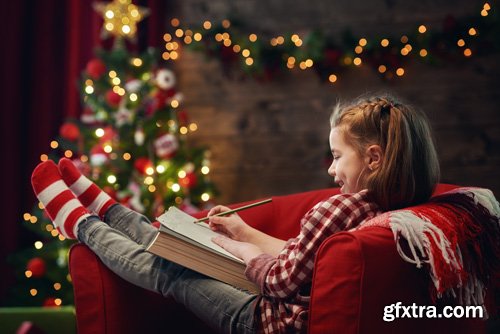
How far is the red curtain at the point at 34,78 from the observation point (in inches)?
132

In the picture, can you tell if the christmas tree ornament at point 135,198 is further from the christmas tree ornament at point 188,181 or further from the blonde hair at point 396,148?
the blonde hair at point 396,148

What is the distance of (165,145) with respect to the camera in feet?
10.2

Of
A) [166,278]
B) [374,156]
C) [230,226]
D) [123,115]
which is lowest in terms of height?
[166,278]

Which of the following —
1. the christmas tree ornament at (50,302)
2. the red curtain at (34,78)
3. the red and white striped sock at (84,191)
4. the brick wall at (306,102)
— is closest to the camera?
the red and white striped sock at (84,191)

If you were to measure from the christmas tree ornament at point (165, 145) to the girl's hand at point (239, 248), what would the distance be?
1.48 m

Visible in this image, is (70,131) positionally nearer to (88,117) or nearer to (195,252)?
(88,117)

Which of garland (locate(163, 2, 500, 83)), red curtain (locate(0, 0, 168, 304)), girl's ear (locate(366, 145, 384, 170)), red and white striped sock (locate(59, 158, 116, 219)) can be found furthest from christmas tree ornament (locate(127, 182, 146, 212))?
girl's ear (locate(366, 145, 384, 170))

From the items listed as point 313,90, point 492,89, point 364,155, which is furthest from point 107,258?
point 492,89

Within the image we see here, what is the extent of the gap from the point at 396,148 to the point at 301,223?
28 centimetres

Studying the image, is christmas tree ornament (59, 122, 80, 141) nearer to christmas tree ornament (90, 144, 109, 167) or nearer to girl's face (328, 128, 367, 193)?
christmas tree ornament (90, 144, 109, 167)

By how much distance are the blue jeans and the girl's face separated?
0.36 meters

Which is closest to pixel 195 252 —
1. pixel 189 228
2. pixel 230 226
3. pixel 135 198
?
pixel 189 228

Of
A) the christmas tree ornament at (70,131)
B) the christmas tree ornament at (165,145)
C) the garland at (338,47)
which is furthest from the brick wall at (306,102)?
the christmas tree ornament at (70,131)

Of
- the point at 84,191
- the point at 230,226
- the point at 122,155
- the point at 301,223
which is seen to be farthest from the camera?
the point at 122,155
